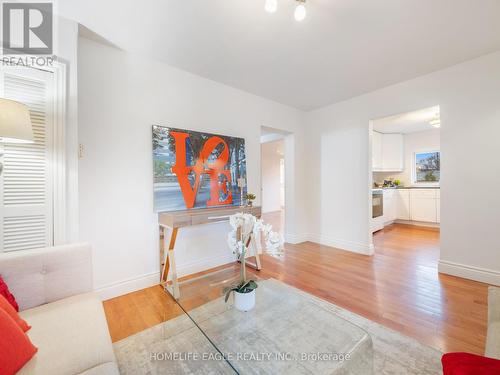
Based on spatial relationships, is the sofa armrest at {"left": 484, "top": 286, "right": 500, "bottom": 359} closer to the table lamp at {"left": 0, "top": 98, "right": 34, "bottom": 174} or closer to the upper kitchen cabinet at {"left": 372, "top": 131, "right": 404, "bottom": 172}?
the table lamp at {"left": 0, "top": 98, "right": 34, "bottom": 174}

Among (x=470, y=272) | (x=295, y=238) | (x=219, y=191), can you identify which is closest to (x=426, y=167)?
(x=470, y=272)

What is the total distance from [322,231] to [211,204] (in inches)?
91.9

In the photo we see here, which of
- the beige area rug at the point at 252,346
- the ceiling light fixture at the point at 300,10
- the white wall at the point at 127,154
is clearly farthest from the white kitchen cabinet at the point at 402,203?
the ceiling light fixture at the point at 300,10

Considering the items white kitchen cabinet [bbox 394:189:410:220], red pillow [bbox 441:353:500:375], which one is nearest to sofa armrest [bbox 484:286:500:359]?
red pillow [bbox 441:353:500:375]

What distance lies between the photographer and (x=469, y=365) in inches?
30.9

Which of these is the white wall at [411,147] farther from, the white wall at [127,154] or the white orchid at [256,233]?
the white orchid at [256,233]

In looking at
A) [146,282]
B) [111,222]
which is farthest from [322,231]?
[111,222]

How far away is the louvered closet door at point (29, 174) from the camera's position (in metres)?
1.57

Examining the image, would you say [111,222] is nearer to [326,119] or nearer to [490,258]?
[326,119]

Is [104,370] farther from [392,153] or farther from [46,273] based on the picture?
[392,153]

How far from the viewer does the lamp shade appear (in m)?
1.19

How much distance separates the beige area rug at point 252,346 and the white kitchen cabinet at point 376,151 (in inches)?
169

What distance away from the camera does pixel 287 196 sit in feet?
13.8

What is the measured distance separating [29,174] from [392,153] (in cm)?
674
